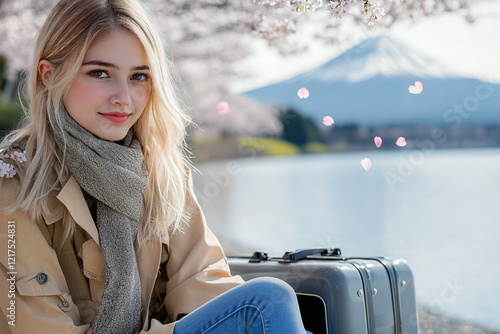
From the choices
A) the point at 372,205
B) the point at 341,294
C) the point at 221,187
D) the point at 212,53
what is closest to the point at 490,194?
the point at 372,205

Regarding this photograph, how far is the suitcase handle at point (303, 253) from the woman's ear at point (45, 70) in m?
0.95

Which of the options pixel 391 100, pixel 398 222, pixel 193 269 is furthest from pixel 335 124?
pixel 391 100

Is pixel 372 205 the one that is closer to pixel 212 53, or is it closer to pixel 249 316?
pixel 212 53

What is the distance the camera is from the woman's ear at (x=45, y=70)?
1.88 metres

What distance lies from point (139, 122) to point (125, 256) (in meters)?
0.42

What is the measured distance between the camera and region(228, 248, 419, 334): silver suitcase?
2.09 metres

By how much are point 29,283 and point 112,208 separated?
0.32 metres

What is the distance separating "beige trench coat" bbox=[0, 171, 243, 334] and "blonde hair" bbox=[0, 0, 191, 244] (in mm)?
41

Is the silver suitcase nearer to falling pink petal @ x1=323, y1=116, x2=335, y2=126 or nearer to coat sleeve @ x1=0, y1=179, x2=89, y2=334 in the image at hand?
falling pink petal @ x1=323, y1=116, x2=335, y2=126

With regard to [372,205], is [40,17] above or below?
above

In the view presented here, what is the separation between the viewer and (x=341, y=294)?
208 cm

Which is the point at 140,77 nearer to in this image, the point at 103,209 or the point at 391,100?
the point at 103,209

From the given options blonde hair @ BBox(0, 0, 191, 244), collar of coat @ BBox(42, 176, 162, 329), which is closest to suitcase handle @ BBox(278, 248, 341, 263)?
blonde hair @ BBox(0, 0, 191, 244)

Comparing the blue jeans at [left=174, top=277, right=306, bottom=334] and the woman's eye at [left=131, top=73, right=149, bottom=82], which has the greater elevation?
the woman's eye at [left=131, top=73, right=149, bottom=82]
